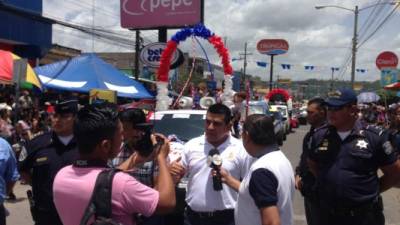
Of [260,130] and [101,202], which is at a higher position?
[260,130]

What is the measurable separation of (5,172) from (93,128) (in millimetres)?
2105

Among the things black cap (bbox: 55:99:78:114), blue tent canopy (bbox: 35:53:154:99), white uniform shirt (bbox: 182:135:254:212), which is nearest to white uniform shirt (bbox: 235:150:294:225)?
white uniform shirt (bbox: 182:135:254:212)

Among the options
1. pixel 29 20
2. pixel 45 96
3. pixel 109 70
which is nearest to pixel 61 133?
pixel 109 70

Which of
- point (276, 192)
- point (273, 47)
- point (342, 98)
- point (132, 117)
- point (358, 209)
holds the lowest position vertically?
point (358, 209)

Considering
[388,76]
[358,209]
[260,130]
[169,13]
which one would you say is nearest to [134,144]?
[260,130]

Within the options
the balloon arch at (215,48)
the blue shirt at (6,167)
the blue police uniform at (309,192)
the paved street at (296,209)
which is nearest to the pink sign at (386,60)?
the paved street at (296,209)

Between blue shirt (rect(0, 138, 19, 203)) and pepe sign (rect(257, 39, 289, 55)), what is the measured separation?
6425cm

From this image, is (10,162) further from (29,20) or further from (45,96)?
(29,20)

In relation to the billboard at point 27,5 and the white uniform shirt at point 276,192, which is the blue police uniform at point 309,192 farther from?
the billboard at point 27,5

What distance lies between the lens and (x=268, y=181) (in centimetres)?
292

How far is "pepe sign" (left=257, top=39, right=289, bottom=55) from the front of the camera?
6719 centimetres

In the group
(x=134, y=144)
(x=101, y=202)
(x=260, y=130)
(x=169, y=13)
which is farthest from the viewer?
(x=169, y=13)

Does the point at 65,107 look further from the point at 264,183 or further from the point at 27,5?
the point at 27,5

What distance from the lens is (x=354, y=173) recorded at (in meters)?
4.04
